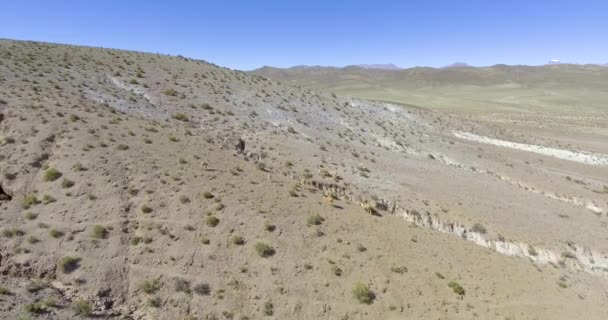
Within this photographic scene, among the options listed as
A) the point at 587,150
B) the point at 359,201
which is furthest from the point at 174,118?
the point at 587,150

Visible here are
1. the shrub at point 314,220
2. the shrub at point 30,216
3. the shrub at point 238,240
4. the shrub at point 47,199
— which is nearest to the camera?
the shrub at point 30,216

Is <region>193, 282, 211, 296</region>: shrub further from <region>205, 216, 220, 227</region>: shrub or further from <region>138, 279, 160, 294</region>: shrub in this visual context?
<region>205, 216, 220, 227</region>: shrub

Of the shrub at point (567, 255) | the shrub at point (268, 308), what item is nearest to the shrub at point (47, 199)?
the shrub at point (268, 308)

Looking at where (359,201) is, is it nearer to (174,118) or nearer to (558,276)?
(558,276)

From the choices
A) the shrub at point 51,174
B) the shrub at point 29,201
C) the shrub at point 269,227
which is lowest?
the shrub at point 269,227

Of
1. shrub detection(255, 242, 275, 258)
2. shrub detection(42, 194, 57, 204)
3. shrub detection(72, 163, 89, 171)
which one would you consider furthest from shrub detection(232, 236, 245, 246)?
shrub detection(72, 163, 89, 171)

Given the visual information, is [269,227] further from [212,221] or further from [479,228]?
[479,228]

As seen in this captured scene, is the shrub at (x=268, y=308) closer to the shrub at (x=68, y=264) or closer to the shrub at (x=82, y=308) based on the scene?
the shrub at (x=82, y=308)
